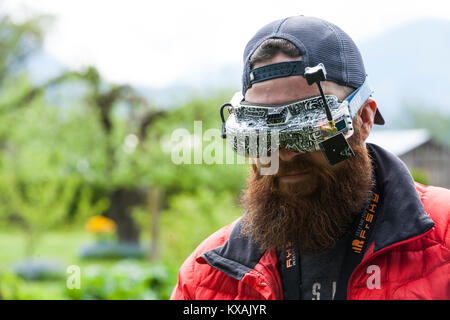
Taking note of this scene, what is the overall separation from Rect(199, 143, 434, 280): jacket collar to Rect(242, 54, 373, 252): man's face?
2.4 inches

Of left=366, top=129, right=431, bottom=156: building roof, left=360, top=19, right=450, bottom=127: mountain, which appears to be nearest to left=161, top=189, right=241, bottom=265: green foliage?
left=366, top=129, right=431, bottom=156: building roof

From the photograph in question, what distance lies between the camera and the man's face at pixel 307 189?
1704 mm

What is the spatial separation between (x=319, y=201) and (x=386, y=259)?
0.36m

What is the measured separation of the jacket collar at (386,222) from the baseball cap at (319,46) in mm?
362

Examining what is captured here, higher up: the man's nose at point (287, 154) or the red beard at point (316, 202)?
the man's nose at point (287, 154)

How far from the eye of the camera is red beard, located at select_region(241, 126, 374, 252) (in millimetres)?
1755

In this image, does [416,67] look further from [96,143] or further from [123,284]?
[123,284]

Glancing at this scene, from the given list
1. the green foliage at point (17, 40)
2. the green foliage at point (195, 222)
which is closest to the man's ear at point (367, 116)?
the green foliage at point (195, 222)

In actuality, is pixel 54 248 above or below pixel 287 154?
below

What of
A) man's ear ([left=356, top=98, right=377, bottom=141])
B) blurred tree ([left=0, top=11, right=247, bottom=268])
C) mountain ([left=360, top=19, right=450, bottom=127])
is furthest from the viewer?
blurred tree ([left=0, top=11, right=247, bottom=268])

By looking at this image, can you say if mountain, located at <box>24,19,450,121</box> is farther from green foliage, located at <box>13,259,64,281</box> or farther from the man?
the man

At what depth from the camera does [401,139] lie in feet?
28.0

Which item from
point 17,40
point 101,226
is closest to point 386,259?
point 17,40

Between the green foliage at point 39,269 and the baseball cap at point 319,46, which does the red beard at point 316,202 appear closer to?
the baseball cap at point 319,46
